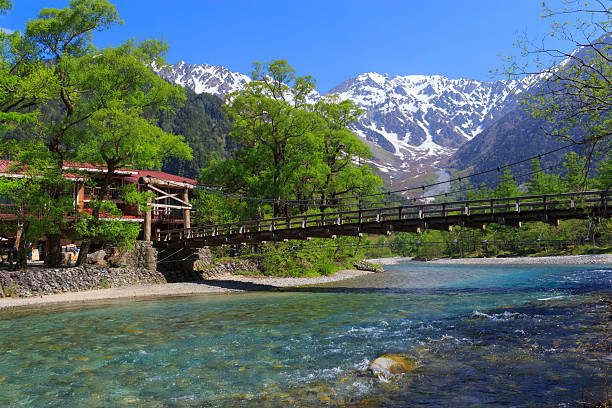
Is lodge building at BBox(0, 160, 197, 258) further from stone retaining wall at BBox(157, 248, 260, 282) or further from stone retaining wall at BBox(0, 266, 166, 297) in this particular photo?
stone retaining wall at BBox(0, 266, 166, 297)

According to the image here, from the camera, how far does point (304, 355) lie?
9.69 meters

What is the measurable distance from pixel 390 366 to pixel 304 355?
7.52 ft

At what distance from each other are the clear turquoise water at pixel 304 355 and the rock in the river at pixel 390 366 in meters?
0.30

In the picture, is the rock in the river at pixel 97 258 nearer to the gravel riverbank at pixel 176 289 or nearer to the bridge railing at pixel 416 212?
the bridge railing at pixel 416 212

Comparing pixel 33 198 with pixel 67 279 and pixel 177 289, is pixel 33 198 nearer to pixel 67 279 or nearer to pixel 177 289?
pixel 67 279

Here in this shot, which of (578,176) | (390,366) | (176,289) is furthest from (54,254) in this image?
(578,176)

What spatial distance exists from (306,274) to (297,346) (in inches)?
945

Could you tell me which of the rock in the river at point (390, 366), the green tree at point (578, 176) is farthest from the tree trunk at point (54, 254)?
the green tree at point (578, 176)

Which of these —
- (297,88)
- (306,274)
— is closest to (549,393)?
(306,274)

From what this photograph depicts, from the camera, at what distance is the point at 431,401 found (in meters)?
6.50

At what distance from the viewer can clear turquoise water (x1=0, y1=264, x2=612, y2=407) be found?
6.98m

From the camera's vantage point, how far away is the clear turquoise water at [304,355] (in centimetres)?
698

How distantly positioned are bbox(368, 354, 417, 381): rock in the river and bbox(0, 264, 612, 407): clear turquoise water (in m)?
0.30

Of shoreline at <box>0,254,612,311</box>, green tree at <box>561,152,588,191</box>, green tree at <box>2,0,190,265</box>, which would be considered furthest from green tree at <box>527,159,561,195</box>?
green tree at <box>2,0,190,265</box>
